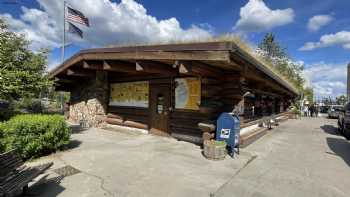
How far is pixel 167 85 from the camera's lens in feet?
26.6

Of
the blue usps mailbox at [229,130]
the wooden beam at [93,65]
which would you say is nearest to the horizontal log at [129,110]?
the wooden beam at [93,65]

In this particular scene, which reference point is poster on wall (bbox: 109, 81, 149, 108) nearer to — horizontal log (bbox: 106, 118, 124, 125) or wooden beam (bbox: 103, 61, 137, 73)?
horizontal log (bbox: 106, 118, 124, 125)

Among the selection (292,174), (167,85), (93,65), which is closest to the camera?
(292,174)

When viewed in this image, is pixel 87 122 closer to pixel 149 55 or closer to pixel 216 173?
pixel 149 55

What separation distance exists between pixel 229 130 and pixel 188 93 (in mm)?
2174

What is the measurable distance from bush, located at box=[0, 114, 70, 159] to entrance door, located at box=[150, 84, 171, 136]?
11.0 feet

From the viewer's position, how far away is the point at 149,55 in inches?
227

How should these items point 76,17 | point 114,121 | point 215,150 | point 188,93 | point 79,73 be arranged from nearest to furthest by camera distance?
1. point 215,150
2. point 188,93
3. point 79,73
4. point 114,121
5. point 76,17

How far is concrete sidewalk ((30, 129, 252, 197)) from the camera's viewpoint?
12.0 feet

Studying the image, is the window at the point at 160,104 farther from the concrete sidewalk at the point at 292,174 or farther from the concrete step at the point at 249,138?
the concrete sidewalk at the point at 292,174

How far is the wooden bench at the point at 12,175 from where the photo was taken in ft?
9.09

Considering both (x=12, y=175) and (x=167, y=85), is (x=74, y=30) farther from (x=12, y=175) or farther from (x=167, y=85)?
(x=12, y=175)

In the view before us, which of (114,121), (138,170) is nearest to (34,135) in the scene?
(138,170)

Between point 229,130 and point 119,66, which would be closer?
point 229,130
